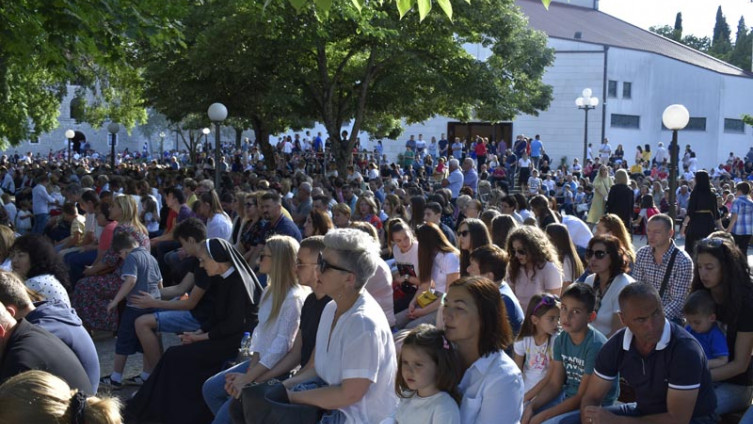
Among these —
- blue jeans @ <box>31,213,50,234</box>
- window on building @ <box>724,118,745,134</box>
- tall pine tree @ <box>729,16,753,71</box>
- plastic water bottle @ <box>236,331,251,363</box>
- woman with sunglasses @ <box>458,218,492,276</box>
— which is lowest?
blue jeans @ <box>31,213,50,234</box>

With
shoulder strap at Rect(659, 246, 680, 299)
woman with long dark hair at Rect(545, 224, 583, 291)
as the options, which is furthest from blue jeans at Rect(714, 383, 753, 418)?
woman with long dark hair at Rect(545, 224, 583, 291)

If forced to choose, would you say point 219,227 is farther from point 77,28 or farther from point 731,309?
point 731,309

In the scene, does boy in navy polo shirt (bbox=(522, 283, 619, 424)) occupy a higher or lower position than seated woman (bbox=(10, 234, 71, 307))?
lower

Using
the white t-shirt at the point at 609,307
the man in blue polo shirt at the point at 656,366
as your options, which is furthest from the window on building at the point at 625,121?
the man in blue polo shirt at the point at 656,366

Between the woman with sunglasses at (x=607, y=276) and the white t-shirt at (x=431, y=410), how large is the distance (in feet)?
9.12

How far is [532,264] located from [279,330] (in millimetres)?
2255

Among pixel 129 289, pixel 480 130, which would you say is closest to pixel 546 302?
pixel 129 289

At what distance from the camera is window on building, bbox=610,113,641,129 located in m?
48.2

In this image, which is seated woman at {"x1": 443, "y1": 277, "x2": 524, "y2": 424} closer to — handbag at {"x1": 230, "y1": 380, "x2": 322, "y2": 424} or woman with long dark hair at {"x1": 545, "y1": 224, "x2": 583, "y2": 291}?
handbag at {"x1": 230, "y1": 380, "x2": 322, "y2": 424}

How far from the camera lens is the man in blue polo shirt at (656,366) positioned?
4348 mm

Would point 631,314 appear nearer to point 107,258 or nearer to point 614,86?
point 107,258

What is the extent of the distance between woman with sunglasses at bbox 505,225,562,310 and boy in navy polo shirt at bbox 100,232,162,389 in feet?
11.5

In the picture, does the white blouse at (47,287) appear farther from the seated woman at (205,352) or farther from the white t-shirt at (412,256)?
the white t-shirt at (412,256)

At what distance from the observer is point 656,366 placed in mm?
4461
